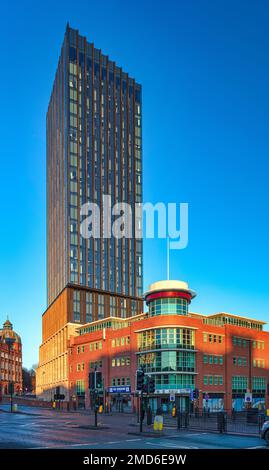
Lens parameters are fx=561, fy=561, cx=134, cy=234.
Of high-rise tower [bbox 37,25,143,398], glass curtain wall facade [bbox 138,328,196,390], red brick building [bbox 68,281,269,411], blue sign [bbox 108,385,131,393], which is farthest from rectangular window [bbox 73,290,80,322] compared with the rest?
glass curtain wall facade [bbox 138,328,196,390]

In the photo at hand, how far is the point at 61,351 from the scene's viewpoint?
134250mm

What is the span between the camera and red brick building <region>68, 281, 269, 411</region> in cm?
8512

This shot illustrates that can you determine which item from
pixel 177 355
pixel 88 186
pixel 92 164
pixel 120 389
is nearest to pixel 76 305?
pixel 88 186

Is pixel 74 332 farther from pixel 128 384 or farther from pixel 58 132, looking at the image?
pixel 58 132

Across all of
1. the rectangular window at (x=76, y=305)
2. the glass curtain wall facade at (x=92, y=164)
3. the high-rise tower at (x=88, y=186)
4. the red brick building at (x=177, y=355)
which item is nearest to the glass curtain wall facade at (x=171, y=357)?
the red brick building at (x=177, y=355)

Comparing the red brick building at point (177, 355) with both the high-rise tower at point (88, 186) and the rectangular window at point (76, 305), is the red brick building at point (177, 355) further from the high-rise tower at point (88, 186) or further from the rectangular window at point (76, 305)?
the high-rise tower at point (88, 186)

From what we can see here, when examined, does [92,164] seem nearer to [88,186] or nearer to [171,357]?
[88,186]

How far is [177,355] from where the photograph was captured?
8525 cm

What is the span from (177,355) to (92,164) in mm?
76867

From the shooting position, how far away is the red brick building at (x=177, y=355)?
8512cm

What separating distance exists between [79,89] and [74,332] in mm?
65669

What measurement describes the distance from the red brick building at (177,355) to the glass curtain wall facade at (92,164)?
33120mm

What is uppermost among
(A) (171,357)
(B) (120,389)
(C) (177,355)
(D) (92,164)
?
(D) (92,164)

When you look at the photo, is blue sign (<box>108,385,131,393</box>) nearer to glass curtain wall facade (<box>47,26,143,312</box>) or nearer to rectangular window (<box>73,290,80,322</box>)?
rectangular window (<box>73,290,80,322</box>)
